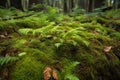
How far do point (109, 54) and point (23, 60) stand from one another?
1774 mm

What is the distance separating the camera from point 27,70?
10.0 feet

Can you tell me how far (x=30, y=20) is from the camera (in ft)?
17.4

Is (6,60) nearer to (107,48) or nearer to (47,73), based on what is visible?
(47,73)

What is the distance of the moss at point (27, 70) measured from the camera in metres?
2.97

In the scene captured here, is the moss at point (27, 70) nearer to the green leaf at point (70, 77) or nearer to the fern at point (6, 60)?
the fern at point (6, 60)

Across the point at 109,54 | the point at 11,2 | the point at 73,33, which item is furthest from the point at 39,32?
the point at 11,2

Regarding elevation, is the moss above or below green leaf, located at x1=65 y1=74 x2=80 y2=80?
above

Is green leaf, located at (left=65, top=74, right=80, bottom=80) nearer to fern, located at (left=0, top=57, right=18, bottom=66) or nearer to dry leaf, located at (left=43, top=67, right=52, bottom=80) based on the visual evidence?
dry leaf, located at (left=43, top=67, right=52, bottom=80)

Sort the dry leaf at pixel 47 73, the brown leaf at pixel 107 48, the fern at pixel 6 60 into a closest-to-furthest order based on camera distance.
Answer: the dry leaf at pixel 47 73 → the fern at pixel 6 60 → the brown leaf at pixel 107 48

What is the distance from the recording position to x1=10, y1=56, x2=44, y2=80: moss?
9.76ft

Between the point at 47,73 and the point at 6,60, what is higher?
the point at 6,60

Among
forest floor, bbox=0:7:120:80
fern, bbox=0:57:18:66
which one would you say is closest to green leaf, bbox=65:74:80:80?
forest floor, bbox=0:7:120:80

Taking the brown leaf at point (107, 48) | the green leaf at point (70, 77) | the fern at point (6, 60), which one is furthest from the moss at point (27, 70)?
the brown leaf at point (107, 48)

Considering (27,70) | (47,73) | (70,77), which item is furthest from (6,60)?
(70,77)
